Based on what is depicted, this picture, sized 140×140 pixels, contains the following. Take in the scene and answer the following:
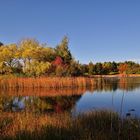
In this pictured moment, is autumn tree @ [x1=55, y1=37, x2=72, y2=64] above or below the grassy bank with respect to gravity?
above

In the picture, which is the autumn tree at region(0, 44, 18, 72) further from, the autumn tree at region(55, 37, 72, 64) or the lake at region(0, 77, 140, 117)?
the lake at region(0, 77, 140, 117)

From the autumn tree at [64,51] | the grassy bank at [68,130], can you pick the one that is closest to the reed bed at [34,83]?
the autumn tree at [64,51]

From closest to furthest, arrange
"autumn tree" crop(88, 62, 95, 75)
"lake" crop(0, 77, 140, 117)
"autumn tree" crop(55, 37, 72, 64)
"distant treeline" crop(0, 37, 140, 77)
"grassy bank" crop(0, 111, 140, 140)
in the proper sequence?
1. "grassy bank" crop(0, 111, 140, 140)
2. "lake" crop(0, 77, 140, 117)
3. "distant treeline" crop(0, 37, 140, 77)
4. "autumn tree" crop(55, 37, 72, 64)
5. "autumn tree" crop(88, 62, 95, 75)

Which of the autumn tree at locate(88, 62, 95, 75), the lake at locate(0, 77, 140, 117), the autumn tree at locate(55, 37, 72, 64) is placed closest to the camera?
the lake at locate(0, 77, 140, 117)

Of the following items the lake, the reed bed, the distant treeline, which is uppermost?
the distant treeline

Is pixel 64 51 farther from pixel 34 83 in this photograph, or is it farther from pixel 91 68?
pixel 91 68

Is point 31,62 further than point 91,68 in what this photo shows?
No

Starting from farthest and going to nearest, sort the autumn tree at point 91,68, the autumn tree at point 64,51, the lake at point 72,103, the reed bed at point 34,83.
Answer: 1. the autumn tree at point 91,68
2. the autumn tree at point 64,51
3. the reed bed at point 34,83
4. the lake at point 72,103

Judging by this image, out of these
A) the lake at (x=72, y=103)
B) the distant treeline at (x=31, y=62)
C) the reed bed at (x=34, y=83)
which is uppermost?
the distant treeline at (x=31, y=62)

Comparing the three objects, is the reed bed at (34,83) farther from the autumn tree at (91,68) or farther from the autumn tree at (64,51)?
the autumn tree at (91,68)

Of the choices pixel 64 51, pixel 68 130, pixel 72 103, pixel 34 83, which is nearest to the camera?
pixel 68 130

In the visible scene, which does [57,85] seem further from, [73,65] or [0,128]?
[0,128]

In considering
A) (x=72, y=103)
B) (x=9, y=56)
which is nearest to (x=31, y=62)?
(x=9, y=56)

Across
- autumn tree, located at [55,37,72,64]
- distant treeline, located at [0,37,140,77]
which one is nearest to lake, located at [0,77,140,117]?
distant treeline, located at [0,37,140,77]
